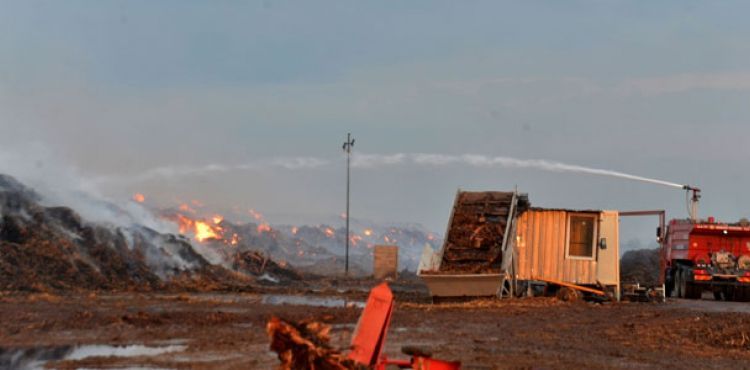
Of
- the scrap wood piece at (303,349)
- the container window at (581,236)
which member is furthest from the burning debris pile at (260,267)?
the scrap wood piece at (303,349)

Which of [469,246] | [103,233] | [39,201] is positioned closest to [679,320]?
[469,246]

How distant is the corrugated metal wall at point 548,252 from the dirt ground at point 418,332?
1.69 metres

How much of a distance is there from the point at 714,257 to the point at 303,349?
27572 mm

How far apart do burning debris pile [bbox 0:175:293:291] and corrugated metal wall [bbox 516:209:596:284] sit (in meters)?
11.5

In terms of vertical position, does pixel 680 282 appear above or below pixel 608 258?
below

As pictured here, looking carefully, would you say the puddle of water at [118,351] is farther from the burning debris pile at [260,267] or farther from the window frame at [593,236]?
the burning debris pile at [260,267]

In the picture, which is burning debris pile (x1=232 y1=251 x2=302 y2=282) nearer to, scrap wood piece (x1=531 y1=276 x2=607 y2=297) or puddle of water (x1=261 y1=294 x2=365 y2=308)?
puddle of water (x1=261 y1=294 x2=365 y2=308)

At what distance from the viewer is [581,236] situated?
26188mm

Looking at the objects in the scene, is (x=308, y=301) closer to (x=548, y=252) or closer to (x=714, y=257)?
(x=548, y=252)

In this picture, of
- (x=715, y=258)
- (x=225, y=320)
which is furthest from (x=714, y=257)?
(x=225, y=320)

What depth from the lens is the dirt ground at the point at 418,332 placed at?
1243cm

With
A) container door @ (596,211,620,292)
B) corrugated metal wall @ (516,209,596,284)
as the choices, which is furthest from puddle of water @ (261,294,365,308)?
container door @ (596,211,620,292)

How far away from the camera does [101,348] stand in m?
13.3

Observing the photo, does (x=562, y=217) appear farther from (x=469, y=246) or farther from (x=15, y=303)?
(x=15, y=303)
